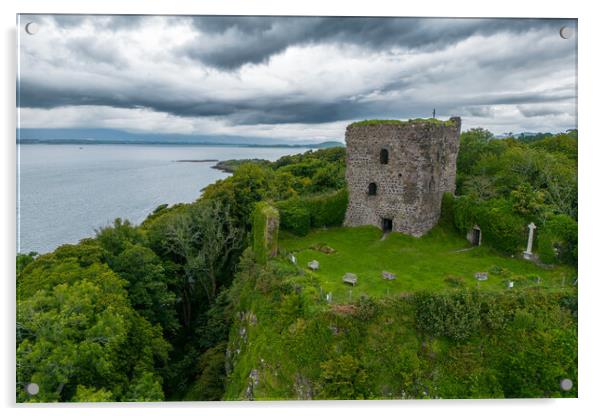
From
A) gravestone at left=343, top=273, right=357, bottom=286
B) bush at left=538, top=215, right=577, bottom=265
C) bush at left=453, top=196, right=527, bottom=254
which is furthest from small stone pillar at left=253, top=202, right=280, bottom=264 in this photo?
bush at left=538, top=215, right=577, bottom=265

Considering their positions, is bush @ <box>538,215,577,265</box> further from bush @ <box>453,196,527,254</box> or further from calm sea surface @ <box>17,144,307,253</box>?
calm sea surface @ <box>17,144,307,253</box>

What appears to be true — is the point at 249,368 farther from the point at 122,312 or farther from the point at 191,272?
the point at 191,272

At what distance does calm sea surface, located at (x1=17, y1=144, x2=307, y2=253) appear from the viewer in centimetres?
1124

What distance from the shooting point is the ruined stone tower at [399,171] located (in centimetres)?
1958

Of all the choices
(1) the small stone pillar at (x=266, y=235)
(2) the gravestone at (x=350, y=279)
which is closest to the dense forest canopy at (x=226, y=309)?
(1) the small stone pillar at (x=266, y=235)

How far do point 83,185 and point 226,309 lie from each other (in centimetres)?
938

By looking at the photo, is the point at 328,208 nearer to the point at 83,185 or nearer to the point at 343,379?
the point at 343,379

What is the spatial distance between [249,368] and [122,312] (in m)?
5.43

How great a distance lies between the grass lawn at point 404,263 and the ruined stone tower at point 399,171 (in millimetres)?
920

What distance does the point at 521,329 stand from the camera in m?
12.4

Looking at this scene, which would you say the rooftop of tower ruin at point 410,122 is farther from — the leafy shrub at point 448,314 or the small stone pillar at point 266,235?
the leafy shrub at point 448,314

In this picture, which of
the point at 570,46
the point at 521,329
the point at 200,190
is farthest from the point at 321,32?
the point at 200,190

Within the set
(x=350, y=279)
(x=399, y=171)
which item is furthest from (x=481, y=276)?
(x=399, y=171)

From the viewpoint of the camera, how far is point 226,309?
67.7 feet
